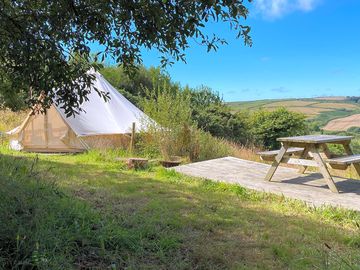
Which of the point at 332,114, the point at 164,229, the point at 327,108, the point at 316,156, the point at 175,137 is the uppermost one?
the point at 327,108

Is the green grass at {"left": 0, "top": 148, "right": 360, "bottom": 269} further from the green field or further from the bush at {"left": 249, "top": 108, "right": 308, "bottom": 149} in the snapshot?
the green field

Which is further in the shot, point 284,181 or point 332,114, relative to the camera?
Result: point 332,114

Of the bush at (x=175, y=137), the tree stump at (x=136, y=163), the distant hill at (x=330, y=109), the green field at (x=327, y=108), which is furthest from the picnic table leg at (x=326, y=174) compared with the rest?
the green field at (x=327, y=108)

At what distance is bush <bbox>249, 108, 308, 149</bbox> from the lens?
17.8m

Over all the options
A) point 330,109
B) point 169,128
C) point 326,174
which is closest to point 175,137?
point 169,128

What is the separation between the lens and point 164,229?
367cm

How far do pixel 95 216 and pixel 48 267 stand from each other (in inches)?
48.2

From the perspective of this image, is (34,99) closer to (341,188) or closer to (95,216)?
(95,216)

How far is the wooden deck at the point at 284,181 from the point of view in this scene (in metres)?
5.19

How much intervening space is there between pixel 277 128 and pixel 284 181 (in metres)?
11.8

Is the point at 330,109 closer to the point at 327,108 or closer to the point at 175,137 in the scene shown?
the point at 327,108

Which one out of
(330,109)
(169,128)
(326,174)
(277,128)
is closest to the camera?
(326,174)

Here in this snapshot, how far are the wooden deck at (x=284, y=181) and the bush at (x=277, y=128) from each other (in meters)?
9.82

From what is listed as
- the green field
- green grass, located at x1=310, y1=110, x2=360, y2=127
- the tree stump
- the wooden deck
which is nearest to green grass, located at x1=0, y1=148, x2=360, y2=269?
the wooden deck
